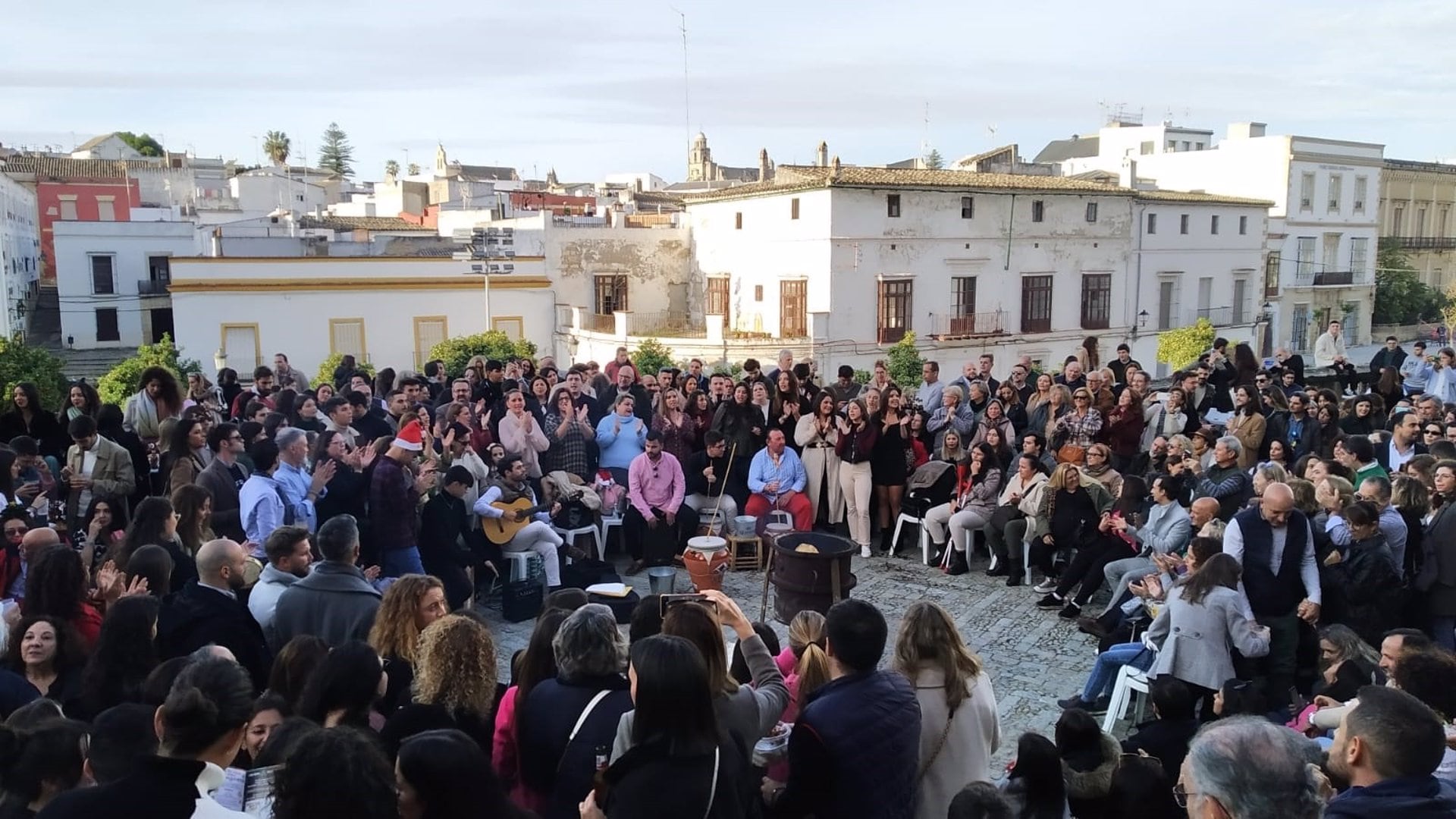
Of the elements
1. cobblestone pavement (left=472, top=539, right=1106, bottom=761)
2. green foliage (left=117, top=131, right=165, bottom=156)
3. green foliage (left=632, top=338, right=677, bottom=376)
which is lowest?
cobblestone pavement (left=472, top=539, right=1106, bottom=761)

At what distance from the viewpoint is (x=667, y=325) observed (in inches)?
1364

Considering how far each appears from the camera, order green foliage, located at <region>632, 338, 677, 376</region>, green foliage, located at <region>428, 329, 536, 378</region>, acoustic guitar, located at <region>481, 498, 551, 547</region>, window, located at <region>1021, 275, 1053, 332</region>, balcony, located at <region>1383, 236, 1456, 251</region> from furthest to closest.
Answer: balcony, located at <region>1383, 236, 1456, 251</region>
window, located at <region>1021, 275, 1053, 332</region>
green foliage, located at <region>428, 329, 536, 378</region>
green foliage, located at <region>632, 338, 677, 376</region>
acoustic guitar, located at <region>481, 498, 551, 547</region>

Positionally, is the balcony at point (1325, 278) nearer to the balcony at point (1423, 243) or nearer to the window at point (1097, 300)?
the balcony at point (1423, 243)

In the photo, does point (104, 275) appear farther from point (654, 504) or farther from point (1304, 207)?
point (1304, 207)

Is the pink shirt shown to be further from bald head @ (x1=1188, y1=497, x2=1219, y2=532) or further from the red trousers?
bald head @ (x1=1188, y1=497, x2=1219, y2=532)

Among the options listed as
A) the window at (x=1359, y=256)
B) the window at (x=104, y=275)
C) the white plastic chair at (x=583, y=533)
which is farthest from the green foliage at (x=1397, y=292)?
the window at (x=104, y=275)

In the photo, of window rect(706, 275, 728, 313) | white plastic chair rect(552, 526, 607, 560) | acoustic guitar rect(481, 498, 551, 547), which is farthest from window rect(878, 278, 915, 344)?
acoustic guitar rect(481, 498, 551, 547)

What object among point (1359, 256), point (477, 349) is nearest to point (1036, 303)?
point (1359, 256)

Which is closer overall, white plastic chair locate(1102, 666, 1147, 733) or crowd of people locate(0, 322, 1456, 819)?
crowd of people locate(0, 322, 1456, 819)

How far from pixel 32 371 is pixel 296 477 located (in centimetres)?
787

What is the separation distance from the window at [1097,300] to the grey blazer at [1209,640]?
3061 centimetres

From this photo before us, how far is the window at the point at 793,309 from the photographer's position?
30.5 m

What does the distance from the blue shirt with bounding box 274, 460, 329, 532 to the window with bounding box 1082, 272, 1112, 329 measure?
31.5 meters

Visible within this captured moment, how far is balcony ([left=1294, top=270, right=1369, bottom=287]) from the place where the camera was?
4081cm
